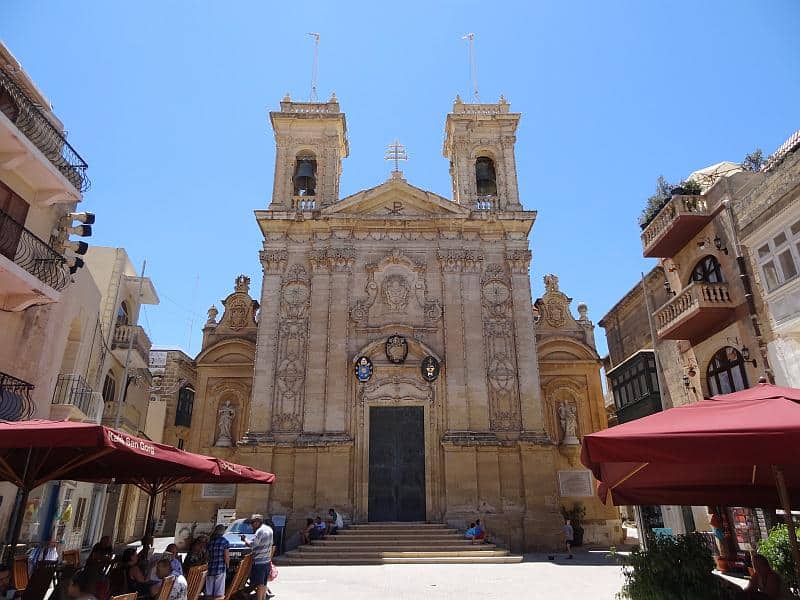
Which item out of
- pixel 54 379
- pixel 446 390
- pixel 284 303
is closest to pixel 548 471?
pixel 446 390

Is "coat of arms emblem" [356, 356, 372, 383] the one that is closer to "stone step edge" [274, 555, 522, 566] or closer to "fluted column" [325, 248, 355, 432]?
"fluted column" [325, 248, 355, 432]

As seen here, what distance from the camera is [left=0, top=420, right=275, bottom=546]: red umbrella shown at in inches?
251

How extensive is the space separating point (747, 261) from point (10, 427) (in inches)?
651

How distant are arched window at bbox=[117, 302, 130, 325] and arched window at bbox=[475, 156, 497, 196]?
17153 millimetres

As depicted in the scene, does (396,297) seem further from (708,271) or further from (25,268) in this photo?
(25,268)

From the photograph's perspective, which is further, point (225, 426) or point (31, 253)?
point (225, 426)

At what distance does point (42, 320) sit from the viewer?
51.5ft

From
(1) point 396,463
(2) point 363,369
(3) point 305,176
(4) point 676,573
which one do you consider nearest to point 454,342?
(2) point 363,369

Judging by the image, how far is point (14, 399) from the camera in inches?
542

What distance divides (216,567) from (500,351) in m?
15.2

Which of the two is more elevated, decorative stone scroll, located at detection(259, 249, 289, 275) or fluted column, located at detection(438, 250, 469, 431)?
decorative stone scroll, located at detection(259, 249, 289, 275)

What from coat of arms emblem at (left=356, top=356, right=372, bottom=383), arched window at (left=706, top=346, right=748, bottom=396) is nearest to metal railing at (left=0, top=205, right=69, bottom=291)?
coat of arms emblem at (left=356, top=356, right=372, bottom=383)

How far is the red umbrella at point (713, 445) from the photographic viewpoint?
4.91 metres

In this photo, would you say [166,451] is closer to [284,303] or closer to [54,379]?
[54,379]
